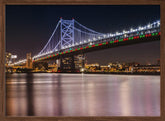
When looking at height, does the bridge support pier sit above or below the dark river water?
above

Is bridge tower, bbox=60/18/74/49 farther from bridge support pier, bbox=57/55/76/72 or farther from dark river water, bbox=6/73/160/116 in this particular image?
dark river water, bbox=6/73/160/116

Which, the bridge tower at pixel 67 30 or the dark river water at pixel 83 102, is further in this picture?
the bridge tower at pixel 67 30

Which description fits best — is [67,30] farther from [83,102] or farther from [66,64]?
[83,102]

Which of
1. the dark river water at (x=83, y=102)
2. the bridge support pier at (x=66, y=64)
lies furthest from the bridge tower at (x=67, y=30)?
the dark river water at (x=83, y=102)

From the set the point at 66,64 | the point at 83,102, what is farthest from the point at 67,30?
the point at 83,102

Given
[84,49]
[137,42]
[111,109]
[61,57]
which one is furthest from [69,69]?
[111,109]

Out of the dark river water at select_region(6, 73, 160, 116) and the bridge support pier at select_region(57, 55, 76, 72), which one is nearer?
the dark river water at select_region(6, 73, 160, 116)

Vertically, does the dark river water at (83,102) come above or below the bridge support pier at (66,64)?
below

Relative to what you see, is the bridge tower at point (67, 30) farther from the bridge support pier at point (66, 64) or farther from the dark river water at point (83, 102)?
the dark river water at point (83, 102)

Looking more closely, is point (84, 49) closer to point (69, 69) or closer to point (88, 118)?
point (69, 69)

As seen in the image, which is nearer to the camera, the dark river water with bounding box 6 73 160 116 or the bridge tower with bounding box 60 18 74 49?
the dark river water with bounding box 6 73 160 116

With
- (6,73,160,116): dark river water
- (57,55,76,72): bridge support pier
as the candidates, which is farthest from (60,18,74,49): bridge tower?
(6,73,160,116): dark river water
